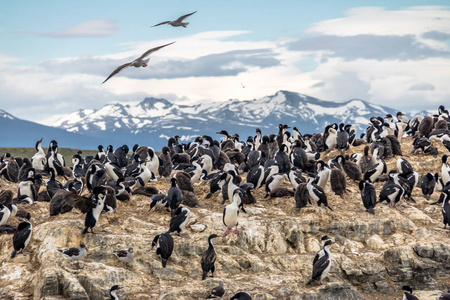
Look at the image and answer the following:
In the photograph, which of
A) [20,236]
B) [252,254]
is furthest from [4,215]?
[252,254]

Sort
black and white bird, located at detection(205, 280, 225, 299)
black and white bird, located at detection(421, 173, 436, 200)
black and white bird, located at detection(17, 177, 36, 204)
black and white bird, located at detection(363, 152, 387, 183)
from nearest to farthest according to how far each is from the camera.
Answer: black and white bird, located at detection(205, 280, 225, 299) → black and white bird, located at detection(17, 177, 36, 204) → black and white bird, located at detection(421, 173, 436, 200) → black and white bird, located at detection(363, 152, 387, 183)

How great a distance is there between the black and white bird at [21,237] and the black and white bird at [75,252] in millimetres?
1345

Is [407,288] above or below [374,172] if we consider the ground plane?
below

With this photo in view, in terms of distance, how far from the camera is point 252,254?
1928 cm

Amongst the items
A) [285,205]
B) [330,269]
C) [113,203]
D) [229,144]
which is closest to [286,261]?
[330,269]

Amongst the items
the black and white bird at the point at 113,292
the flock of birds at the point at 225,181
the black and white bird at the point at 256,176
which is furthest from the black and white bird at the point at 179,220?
the black and white bird at the point at 256,176

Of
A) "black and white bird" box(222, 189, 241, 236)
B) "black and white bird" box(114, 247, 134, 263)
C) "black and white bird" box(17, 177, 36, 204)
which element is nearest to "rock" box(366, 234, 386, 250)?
"black and white bird" box(222, 189, 241, 236)

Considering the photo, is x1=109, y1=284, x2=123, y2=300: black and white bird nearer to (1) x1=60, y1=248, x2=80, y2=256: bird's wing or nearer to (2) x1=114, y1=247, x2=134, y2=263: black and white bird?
(2) x1=114, y1=247, x2=134, y2=263: black and white bird

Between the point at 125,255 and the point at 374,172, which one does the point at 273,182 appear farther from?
the point at 125,255

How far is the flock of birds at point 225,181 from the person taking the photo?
18.0m

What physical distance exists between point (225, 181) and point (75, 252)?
22.6 ft

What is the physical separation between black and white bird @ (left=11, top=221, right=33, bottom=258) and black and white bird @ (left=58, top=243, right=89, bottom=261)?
1345mm

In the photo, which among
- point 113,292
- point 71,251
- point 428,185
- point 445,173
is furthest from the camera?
point 445,173

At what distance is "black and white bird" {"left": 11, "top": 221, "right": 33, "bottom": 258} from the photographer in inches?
684
